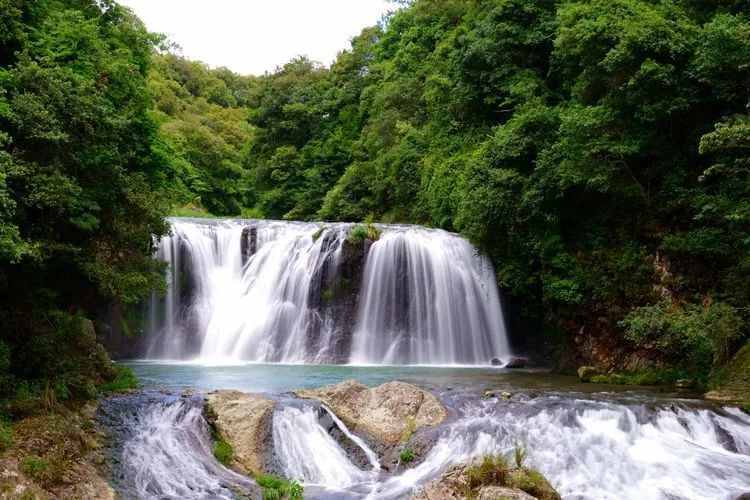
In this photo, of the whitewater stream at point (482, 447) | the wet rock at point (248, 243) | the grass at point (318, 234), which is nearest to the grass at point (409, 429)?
the whitewater stream at point (482, 447)

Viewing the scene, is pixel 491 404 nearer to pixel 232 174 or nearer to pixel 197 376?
pixel 197 376

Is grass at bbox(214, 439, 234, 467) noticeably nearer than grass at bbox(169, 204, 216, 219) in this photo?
Yes

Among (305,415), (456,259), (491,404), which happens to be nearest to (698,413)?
(491,404)

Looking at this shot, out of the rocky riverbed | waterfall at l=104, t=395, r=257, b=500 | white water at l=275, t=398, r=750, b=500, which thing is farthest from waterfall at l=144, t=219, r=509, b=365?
waterfall at l=104, t=395, r=257, b=500

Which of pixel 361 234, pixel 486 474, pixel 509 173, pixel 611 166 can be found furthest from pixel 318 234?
pixel 486 474

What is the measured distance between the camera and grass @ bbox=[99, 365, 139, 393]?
11.5m

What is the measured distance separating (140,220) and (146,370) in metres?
6.50

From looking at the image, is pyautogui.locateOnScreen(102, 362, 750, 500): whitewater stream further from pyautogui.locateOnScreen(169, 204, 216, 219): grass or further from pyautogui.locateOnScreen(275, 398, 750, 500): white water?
pyautogui.locateOnScreen(169, 204, 216, 219): grass

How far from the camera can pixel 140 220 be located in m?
12.4

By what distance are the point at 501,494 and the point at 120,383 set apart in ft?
25.8

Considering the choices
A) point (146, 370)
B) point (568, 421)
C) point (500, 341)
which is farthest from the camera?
point (500, 341)

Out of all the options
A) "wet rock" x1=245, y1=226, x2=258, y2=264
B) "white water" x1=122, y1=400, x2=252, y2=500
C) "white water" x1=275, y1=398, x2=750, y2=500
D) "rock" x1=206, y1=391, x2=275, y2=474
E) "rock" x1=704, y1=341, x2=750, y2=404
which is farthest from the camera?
"wet rock" x1=245, y1=226, x2=258, y2=264

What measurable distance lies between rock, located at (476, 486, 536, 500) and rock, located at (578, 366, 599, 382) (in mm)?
10604

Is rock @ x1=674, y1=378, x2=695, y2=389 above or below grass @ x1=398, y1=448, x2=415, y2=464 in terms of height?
below
